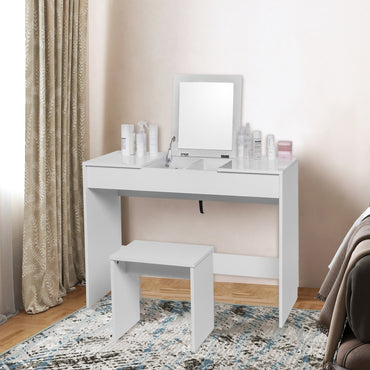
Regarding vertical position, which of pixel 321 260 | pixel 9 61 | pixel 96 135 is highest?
pixel 9 61

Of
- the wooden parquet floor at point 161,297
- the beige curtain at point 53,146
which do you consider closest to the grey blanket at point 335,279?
the wooden parquet floor at point 161,297

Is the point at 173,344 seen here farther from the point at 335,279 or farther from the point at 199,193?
the point at 335,279

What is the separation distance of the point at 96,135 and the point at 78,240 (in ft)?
2.35

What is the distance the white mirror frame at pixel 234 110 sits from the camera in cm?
370

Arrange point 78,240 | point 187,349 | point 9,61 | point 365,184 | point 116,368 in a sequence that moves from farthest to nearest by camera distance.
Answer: point 78,240, point 365,184, point 9,61, point 187,349, point 116,368

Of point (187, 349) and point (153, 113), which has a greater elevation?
point (153, 113)

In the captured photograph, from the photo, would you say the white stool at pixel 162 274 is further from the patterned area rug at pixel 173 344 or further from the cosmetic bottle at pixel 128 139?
the cosmetic bottle at pixel 128 139

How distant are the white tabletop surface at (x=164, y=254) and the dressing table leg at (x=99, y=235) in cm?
46

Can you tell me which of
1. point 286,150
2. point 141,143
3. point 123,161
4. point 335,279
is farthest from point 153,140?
point 335,279

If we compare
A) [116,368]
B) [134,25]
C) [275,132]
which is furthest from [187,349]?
[134,25]

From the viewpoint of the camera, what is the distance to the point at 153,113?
3.93 meters

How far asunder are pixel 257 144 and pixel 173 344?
126 cm

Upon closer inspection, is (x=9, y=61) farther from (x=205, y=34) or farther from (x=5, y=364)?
(x=5, y=364)

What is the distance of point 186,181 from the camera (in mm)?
3299
